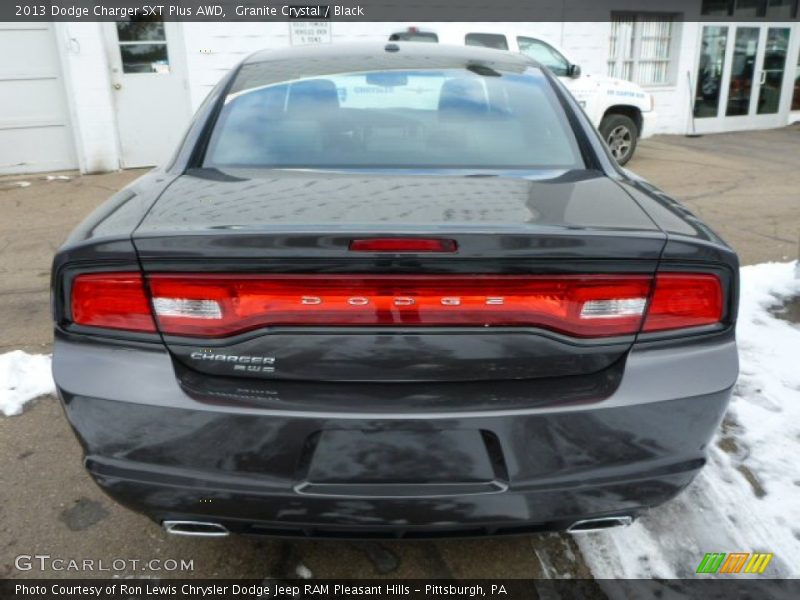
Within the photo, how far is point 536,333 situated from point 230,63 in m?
9.07

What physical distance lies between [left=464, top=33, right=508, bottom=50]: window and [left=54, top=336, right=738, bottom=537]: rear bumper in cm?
758

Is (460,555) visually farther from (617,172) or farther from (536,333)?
(617,172)

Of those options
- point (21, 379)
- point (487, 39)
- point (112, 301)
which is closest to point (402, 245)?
point (112, 301)

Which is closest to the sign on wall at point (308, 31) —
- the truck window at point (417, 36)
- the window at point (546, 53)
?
the truck window at point (417, 36)

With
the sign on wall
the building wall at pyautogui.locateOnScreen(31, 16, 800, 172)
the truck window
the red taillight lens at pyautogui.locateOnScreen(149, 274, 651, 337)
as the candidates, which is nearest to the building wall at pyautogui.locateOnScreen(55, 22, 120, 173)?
the building wall at pyautogui.locateOnScreen(31, 16, 800, 172)

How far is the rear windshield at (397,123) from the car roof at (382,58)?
9 cm

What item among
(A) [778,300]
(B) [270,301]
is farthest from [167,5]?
(B) [270,301]

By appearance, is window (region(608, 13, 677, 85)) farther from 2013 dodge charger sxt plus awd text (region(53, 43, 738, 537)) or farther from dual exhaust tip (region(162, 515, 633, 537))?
dual exhaust tip (region(162, 515, 633, 537))

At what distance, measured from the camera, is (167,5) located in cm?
896

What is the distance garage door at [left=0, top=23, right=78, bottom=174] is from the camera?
8672 millimetres

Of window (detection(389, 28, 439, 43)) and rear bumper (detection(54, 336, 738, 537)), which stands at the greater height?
window (detection(389, 28, 439, 43))

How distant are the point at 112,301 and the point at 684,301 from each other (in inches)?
57.3

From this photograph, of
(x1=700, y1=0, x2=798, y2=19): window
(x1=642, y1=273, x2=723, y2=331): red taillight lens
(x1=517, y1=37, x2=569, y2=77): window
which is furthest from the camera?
(x1=700, y1=0, x2=798, y2=19): window

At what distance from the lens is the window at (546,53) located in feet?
28.8
